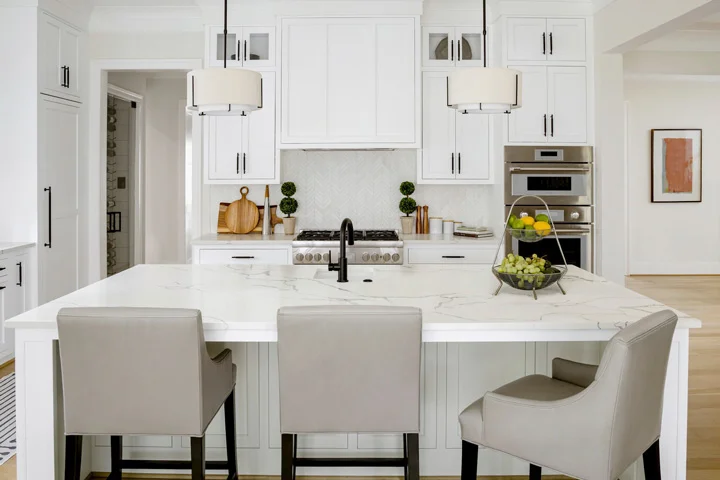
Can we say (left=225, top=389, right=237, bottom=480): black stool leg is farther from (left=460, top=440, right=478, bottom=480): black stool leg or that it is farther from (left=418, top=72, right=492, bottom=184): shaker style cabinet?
(left=418, top=72, right=492, bottom=184): shaker style cabinet

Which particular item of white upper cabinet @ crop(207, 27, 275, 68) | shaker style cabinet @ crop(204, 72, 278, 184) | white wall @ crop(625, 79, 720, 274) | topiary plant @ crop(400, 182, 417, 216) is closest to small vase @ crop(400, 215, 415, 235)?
topiary plant @ crop(400, 182, 417, 216)

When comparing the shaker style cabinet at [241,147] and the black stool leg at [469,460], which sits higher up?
the shaker style cabinet at [241,147]

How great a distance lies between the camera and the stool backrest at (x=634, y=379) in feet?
5.63

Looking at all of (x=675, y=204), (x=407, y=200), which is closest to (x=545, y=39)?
(x=407, y=200)

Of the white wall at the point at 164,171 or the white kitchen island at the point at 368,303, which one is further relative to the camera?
the white wall at the point at 164,171

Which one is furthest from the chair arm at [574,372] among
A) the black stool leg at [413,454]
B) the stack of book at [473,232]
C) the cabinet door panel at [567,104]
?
the cabinet door panel at [567,104]

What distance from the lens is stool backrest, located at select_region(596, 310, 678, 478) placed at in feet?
5.63

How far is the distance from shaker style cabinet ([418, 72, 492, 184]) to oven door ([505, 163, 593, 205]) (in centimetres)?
30

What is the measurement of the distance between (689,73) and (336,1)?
400 cm

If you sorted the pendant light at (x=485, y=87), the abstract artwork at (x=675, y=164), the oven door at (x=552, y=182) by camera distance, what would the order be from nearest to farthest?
the pendant light at (x=485, y=87) < the oven door at (x=552, y=182) < the abstract artwork at (x=675, y=164)

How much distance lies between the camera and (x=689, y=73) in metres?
6.70

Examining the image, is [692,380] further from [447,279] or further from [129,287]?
[129,287]

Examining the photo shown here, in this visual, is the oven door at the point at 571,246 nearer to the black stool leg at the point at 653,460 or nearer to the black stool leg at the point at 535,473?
the black stool leg at the point at 535,473

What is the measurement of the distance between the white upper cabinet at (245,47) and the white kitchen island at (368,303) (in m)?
2.28
